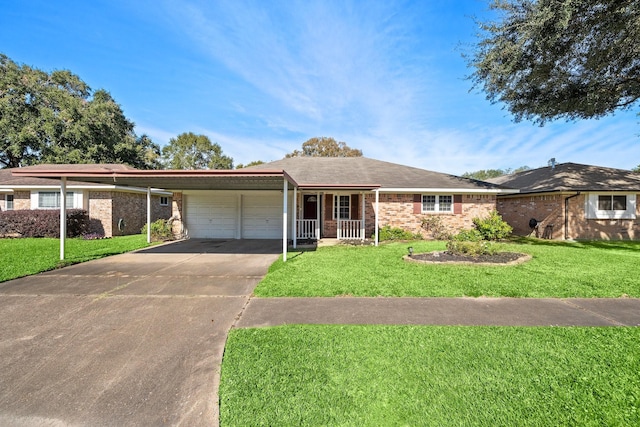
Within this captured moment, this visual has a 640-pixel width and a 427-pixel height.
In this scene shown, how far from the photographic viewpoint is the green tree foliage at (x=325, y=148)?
1529 inches

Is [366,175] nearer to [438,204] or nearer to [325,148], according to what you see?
[438,204]

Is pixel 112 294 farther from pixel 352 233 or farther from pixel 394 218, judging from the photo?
pixel 394 218

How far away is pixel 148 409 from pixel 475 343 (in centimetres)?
346

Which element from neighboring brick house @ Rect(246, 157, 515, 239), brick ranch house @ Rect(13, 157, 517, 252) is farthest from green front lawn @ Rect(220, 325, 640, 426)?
neighboring brick house @ Rect(246, 157, 515, 239)

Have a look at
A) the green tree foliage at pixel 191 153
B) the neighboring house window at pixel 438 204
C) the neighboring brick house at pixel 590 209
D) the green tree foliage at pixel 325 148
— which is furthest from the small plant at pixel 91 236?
the green tree foliage at pixel 325 148

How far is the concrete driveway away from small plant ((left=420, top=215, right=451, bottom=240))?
31.4ft

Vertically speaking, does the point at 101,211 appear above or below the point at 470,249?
above

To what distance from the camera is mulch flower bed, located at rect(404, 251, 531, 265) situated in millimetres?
7738

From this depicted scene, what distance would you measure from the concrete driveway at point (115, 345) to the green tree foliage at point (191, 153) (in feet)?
113

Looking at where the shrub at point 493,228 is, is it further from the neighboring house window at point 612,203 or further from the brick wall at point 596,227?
the neighboring house window at point 612,203

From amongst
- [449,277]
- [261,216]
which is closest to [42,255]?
[261,216]

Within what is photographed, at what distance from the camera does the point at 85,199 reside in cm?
1441

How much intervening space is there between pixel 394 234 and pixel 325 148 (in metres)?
27.8

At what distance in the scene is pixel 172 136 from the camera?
38125 mm
